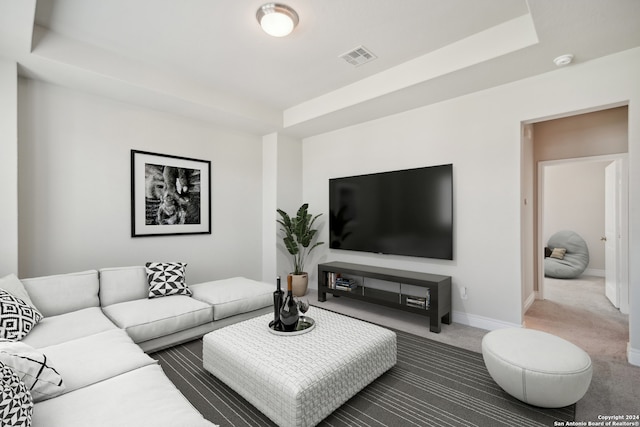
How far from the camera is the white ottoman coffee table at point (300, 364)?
169 centimetres

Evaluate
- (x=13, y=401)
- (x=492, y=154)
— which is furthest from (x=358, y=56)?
(x=13, y=401)

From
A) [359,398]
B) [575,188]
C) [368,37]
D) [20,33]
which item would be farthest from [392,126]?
[575,188]

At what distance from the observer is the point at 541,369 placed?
1.78 metres

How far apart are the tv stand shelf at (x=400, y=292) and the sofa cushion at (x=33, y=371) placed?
2967 millimetres

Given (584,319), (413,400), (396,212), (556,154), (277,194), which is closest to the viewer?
(413,400)

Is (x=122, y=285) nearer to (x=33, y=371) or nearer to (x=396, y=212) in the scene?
(x=33, y=371)

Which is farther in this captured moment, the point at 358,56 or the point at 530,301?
the point at 530,301

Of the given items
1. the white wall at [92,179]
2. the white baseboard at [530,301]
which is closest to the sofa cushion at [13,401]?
the white wall at [92,179]

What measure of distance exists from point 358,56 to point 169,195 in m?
2.83

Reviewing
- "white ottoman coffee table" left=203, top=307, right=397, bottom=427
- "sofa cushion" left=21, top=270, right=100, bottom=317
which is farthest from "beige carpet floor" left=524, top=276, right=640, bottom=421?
"sofa cushion" left=21, top=270, right=100, bottom=317

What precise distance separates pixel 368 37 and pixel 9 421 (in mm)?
3211

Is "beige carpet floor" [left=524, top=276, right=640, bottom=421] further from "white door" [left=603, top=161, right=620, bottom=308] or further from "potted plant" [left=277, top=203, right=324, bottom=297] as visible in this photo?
"potted plant" [left=277, top=203, right=324, bottom=297]

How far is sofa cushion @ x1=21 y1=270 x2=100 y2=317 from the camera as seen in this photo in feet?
8.27

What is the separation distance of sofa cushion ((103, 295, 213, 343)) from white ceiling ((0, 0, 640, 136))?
2198 mm
